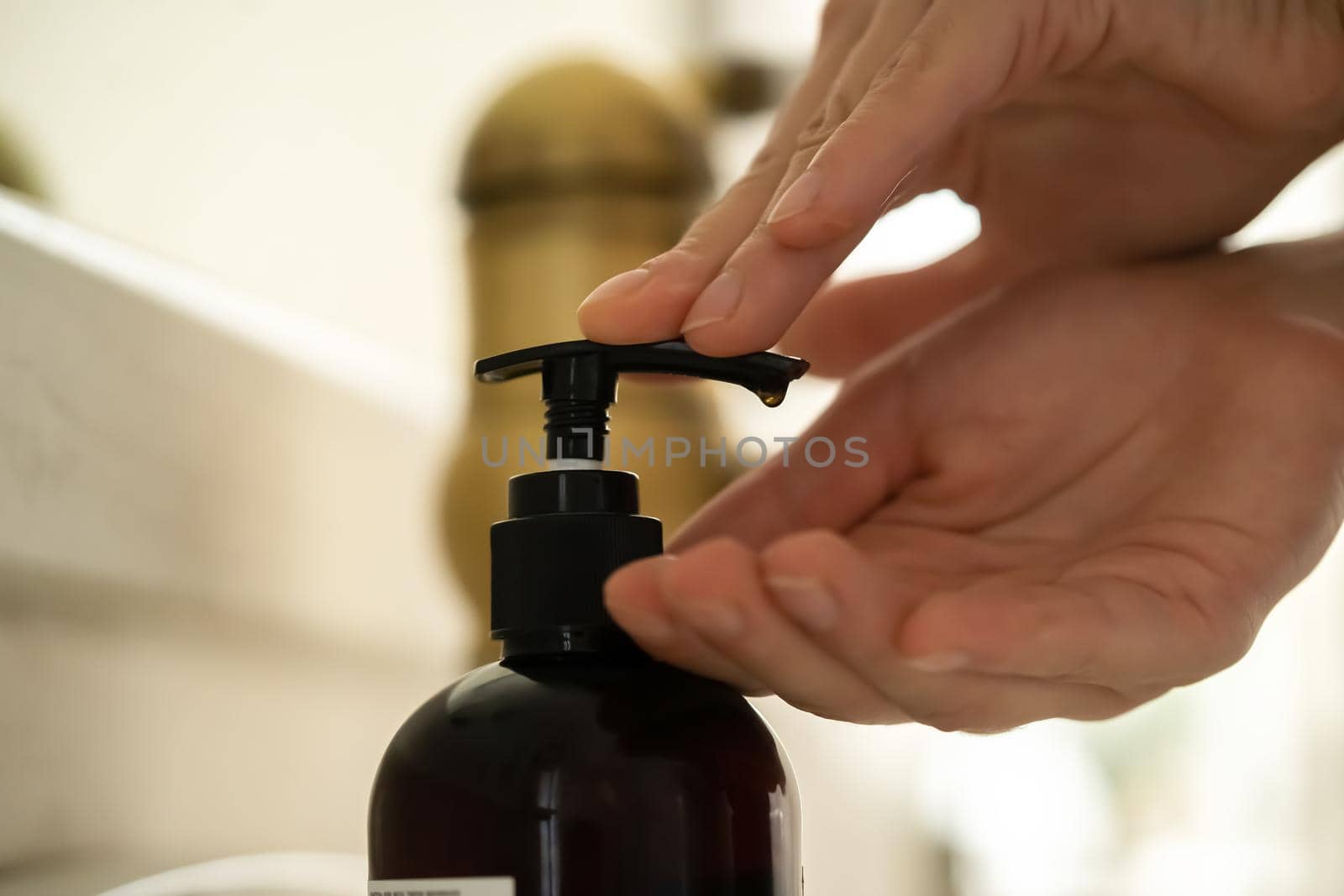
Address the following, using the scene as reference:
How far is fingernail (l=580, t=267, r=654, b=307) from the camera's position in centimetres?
29

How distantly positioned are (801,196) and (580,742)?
14cm

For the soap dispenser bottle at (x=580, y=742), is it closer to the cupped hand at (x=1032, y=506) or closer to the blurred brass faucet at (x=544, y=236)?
the cupped hand at (x=1032, y=506)

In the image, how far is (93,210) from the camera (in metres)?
0.39

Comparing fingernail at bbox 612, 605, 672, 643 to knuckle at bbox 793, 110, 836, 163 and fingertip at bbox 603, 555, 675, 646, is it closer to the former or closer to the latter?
fingertip at bbox 603, 555, 675, 646

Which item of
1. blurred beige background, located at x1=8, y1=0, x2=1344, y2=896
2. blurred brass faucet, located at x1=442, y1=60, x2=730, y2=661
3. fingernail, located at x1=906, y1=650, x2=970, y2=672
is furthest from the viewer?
blurred brass faucet, located at x1=442, y1=60, x2=730, y2=661

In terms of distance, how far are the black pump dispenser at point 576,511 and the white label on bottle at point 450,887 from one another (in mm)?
61

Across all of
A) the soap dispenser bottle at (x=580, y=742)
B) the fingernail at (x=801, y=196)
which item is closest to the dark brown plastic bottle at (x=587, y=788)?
the soap dispenser bottle at (x=580, y=742)

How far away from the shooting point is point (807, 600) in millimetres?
235

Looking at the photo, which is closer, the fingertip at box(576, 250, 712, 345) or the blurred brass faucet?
the fingertip at box(576, 250, 712, 345)

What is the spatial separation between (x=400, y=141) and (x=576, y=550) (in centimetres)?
25

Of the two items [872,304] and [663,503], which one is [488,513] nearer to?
[663,503]

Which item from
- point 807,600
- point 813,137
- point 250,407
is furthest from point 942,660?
point 250,407

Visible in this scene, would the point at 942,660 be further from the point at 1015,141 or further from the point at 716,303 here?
the point at 1015,141

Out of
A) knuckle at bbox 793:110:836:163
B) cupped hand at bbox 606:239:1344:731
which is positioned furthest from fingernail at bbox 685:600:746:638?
knuckle at bbox 793:110:836:163
